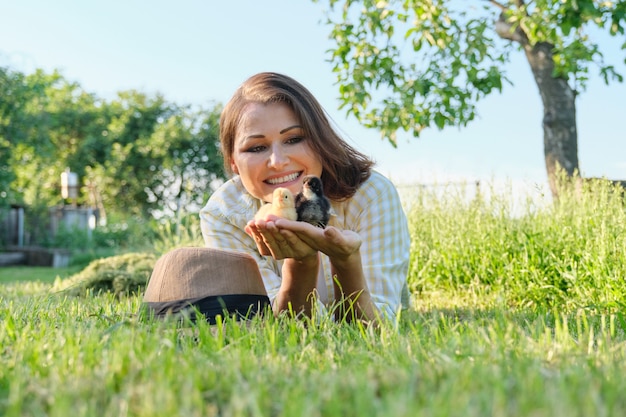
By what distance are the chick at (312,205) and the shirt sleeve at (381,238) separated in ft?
2.41

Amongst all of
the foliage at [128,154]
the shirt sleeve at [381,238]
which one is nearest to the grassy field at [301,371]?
the shirt sleeve at [381,238]

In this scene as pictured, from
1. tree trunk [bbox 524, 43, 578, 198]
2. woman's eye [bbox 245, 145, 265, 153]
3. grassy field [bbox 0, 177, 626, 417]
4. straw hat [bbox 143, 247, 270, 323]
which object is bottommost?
grassy field [bbox 0, 177, 626, 417]

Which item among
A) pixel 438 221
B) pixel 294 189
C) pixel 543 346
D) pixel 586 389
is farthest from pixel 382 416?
pixel 438 221

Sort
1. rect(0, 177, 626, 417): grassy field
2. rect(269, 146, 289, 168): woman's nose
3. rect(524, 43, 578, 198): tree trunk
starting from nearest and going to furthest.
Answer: rect(0, 177, 626, 417): grassy field < rect(269, 146, 289, 168): woman's nose < rect(524, 43, 578, 198): tree trunk

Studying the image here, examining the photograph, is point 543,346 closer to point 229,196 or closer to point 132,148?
point 229,196

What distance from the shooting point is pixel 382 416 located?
1.17m

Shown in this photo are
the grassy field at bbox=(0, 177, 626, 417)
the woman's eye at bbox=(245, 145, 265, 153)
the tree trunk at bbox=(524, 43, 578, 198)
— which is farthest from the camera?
the tree trunk at bbox=(524, 43, 578, 198)

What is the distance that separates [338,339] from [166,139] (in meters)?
23.4

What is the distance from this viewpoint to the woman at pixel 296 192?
8.80 feet

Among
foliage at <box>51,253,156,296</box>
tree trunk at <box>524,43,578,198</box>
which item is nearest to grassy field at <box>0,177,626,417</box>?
foliage at <box>51,253,156,296</box>

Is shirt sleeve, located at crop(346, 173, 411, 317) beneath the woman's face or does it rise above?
beneath

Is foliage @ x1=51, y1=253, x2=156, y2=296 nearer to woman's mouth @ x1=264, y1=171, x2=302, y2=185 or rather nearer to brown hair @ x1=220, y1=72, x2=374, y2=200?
brown hair @ x1=220, y1=72, x2=374, y2=200

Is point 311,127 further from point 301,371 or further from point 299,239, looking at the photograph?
point 301,371

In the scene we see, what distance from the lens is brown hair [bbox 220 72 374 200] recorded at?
2.97 meters
